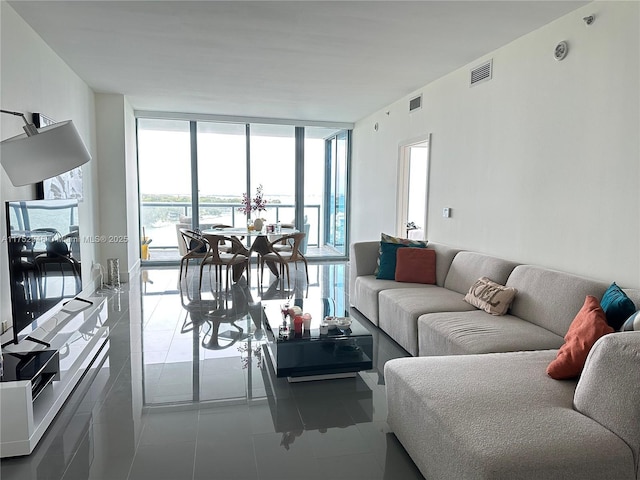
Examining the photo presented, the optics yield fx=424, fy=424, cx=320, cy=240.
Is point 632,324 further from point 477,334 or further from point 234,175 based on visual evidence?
point 234,175

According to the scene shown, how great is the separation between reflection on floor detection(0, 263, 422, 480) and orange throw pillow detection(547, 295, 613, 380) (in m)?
0.86

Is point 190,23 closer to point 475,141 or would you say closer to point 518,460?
point 475,141

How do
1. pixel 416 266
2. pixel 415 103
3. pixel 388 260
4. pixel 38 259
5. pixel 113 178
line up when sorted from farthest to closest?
1. pixel 113 178
2. pixel 415 103
3. pixel 388 260
4. pixel 416 266
5. pixel 38 259

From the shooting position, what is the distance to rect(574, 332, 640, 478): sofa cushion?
5.08 feet

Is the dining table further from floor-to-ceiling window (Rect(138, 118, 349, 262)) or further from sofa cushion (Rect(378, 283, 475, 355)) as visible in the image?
sofa cushion (Rect(378, 283, 475, 355))

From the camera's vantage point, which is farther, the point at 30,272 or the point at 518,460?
the point at 30,272

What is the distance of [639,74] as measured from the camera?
2.64 m

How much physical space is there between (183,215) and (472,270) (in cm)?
596

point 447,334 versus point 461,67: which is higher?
point 461,67

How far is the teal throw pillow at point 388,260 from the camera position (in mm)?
4430

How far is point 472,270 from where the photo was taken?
3.81m

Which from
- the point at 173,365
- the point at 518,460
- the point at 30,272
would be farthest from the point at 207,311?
the point at 518,460

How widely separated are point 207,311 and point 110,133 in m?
3.21

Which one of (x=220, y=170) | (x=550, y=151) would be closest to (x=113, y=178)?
(x=220, y=170)
